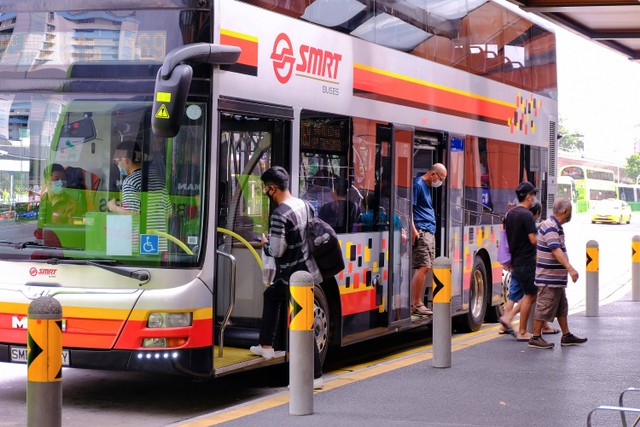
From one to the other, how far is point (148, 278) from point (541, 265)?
16.6ft

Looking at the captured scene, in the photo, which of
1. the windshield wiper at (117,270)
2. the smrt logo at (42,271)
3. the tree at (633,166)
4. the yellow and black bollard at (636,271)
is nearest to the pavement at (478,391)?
the windshield wiper at (117,270)

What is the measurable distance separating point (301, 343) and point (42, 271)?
2.08 m

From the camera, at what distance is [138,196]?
8.52m

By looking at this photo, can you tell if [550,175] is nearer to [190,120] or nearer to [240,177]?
[240,177]

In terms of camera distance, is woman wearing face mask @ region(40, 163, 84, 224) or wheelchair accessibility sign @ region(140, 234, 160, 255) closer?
wheelchair accessibility sign @ region(140, 234, 160, 255)

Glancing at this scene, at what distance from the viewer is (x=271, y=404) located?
8930mm

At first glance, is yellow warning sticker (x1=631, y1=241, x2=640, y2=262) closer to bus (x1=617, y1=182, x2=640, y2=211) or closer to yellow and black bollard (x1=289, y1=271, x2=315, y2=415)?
yellow and black bollard (x1=289, y1=271, x2=315, y2=415)

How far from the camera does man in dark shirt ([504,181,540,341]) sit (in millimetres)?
12602

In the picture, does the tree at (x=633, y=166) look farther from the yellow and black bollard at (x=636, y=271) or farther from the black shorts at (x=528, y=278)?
the black shorts at (x=528, y=278)

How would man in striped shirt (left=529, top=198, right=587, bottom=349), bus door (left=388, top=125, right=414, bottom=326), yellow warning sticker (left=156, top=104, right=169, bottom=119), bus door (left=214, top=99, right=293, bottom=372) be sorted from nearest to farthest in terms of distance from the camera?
yellow warning sticker (left=156, top=104, right=169, bottom=119) < bus door (left=214, top=99, right=293, bottom=372) < bus door (left=388, top=125, right=414, bottom=326) < man in striped shirt (left=529, top=198, right=587, bottom=349)

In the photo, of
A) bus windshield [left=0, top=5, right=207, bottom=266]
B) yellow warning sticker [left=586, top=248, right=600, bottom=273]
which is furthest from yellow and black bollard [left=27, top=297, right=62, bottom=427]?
yellow warning sticker [left=586, top=248, right=600, bottom=273]

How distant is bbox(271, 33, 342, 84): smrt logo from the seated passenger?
A: 3.25 feet

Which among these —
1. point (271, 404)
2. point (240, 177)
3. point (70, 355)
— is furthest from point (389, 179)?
point (70, 355)

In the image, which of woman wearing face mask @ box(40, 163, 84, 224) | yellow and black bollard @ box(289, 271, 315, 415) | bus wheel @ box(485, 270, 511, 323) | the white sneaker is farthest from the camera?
bus wheel @ box(485, 270, 511, 323)
